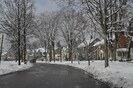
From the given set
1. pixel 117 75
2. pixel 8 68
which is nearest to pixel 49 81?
pixel 117 75

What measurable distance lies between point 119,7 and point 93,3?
10.6 ft

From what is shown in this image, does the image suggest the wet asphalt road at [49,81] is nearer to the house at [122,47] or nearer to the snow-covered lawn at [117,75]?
the snow-covered lawn at [117,75]

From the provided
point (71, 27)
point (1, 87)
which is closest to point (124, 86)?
point (1, 87)

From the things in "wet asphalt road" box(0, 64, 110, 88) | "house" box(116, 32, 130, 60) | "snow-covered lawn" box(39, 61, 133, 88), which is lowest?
"wet asphalt road" box(0, 64, 110, 88)

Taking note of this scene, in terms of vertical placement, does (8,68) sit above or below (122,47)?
below

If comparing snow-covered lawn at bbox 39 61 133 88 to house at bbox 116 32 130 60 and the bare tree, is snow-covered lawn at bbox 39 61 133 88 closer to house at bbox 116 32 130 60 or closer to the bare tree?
the bare tree

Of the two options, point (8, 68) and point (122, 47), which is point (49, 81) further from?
point (122, 47)

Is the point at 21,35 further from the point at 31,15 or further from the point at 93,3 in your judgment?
the point at 93,3

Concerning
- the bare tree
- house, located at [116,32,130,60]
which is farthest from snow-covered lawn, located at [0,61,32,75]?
house, located at [116,32,130,60]

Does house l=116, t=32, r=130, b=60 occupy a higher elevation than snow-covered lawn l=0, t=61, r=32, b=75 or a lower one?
higher

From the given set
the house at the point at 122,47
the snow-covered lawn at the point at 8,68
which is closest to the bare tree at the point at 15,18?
→ the snow-covered lawn at the point at 8,68

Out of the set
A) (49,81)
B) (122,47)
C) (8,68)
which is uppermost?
(122,47)

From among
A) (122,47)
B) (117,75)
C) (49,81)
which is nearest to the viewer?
(49,81)

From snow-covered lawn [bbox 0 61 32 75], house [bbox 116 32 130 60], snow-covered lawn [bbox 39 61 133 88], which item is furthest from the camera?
house [bbox 116 32 130 60]
